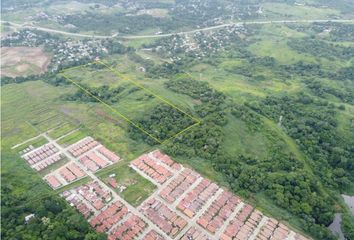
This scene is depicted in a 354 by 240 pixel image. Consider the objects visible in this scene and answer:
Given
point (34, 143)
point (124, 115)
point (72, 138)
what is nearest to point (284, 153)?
point (124, 115)

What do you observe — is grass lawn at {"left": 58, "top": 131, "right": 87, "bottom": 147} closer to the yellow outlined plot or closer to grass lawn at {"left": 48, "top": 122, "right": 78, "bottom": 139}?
grass lawn at {"left": 48, "top": 122, "right": 78, "bottom": 139}

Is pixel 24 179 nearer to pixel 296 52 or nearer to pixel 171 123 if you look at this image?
pixel 171 123

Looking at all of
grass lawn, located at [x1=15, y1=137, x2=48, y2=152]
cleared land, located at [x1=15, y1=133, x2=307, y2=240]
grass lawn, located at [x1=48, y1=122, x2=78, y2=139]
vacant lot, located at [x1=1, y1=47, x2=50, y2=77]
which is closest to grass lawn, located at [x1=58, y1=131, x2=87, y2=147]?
grass lawn, located at [x1=48, y1=122, x2=78, y2=139]

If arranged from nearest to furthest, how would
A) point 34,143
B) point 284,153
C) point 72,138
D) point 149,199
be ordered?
point 149,199 < point 284,153 < point 34,143 < point 72,138

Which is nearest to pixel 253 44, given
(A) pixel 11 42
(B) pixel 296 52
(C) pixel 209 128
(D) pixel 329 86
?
(B) pixel 296 52

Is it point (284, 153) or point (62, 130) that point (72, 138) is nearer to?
point (62, 130)
